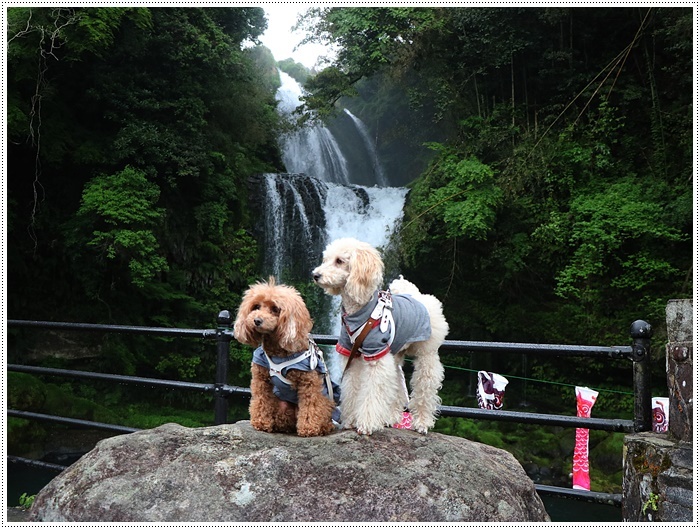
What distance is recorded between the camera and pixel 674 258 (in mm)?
9469

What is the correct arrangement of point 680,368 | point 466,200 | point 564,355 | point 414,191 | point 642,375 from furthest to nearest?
1. point 414,191
2. point 466,200
3. point 564,355
4. point 642,375
5. point 680,368

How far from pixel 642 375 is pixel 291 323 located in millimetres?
1869

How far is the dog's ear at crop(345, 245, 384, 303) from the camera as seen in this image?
9.30ft

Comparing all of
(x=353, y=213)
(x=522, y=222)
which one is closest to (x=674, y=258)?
(x=522, y=222)

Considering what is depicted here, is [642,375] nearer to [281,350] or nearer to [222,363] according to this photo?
[281,350]

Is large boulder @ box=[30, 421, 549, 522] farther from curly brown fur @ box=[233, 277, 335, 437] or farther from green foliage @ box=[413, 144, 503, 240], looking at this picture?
green foliage @ box=[413, 144, 503, 240]

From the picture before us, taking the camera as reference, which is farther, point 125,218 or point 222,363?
point 125,218

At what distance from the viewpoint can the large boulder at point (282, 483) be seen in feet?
7.46

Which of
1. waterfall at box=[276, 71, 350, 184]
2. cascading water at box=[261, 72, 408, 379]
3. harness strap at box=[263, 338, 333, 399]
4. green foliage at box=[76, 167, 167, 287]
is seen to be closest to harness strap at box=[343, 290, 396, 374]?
harness strap at box=[263, 338, 333, 399]

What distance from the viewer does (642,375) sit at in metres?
3.16

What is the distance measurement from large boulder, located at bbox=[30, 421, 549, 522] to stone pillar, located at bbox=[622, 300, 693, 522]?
26.1 inches

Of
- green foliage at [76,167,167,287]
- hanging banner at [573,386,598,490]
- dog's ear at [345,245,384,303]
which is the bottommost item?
hanging banner at [573,386,598,490]

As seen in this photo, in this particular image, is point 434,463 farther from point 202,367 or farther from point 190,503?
point 202,367

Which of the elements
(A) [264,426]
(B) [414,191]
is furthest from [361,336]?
(B) [414,191]
